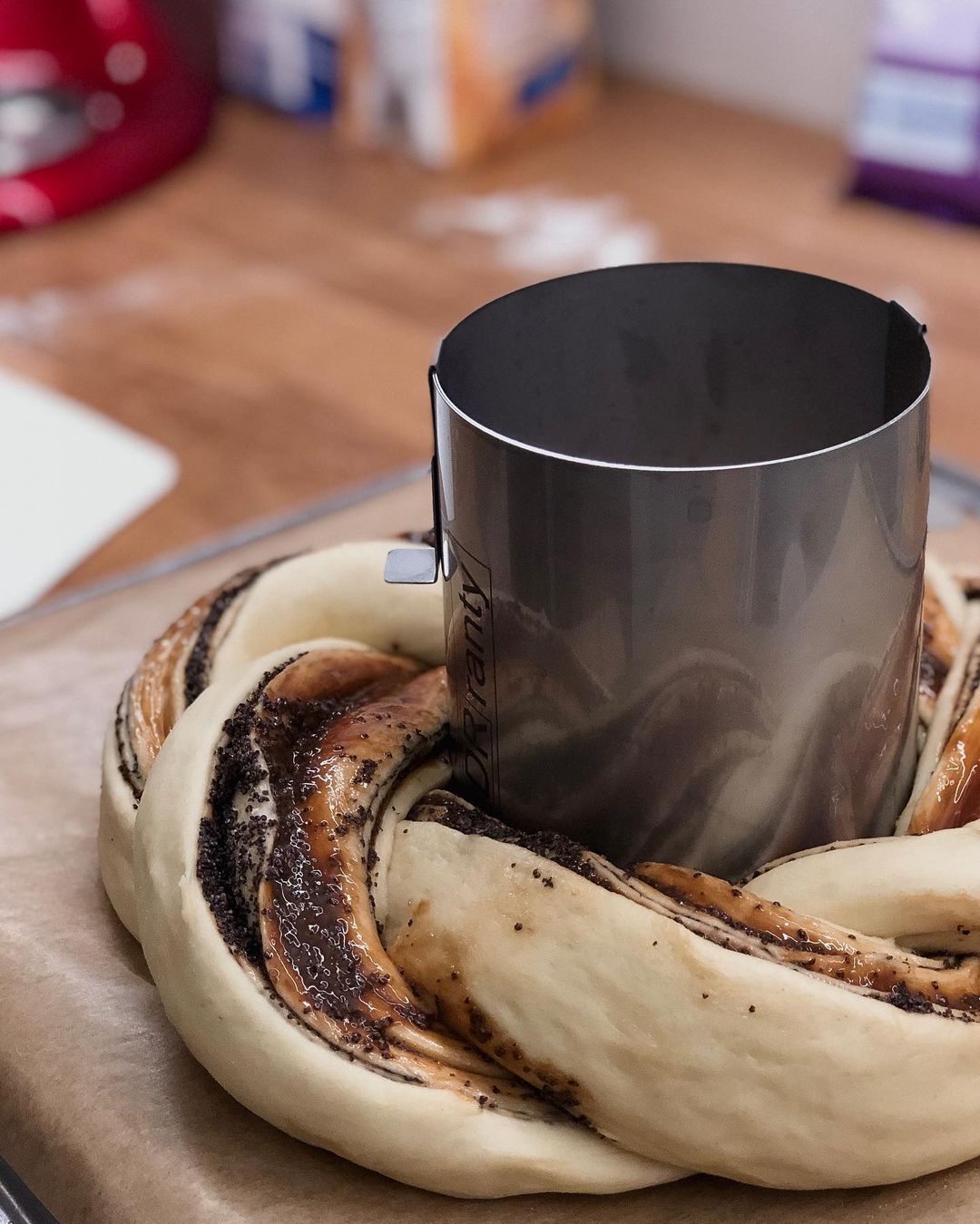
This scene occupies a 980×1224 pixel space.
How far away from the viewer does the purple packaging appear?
3.72 ft

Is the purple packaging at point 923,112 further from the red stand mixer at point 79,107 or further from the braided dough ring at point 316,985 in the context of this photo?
the braided dough ring at point 316,985

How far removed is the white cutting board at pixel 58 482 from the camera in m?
0.85

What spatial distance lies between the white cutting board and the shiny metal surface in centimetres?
41

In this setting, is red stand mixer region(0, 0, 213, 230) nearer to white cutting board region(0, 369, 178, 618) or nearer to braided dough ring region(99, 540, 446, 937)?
white cutting board region(0, 369, 178, 618)

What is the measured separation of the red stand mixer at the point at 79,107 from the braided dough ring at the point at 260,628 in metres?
0.87

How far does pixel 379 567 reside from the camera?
58 centimetres

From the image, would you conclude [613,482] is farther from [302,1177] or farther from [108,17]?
[108,17]

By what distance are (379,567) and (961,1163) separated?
30 centimetres

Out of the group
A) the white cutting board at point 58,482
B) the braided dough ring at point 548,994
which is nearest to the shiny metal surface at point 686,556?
the braided dough ring at point 548,994

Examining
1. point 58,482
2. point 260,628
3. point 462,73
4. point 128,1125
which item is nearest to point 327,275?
point 462,73

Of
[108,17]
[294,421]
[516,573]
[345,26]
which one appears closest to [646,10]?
[345,26]

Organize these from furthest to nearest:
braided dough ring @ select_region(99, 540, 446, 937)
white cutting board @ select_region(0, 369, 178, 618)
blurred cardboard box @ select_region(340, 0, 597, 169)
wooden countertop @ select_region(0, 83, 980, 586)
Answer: blurred cardboard box @ select_region(340, 0, 597, 169) < wooden countertop @ select_region(0, 83, 980, 586) < white cutting board @ select_region(0, 369, 178, 618) < braided dough ring @ select_region(99, 540, 446, 937)

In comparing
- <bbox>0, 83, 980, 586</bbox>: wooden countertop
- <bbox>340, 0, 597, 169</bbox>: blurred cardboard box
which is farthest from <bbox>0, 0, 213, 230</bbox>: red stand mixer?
<bbox>340, 0, 597, 169</bbox>: blurred cardboard box

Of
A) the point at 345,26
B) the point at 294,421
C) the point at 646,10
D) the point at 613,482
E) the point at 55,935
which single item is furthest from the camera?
the point at 646,10
